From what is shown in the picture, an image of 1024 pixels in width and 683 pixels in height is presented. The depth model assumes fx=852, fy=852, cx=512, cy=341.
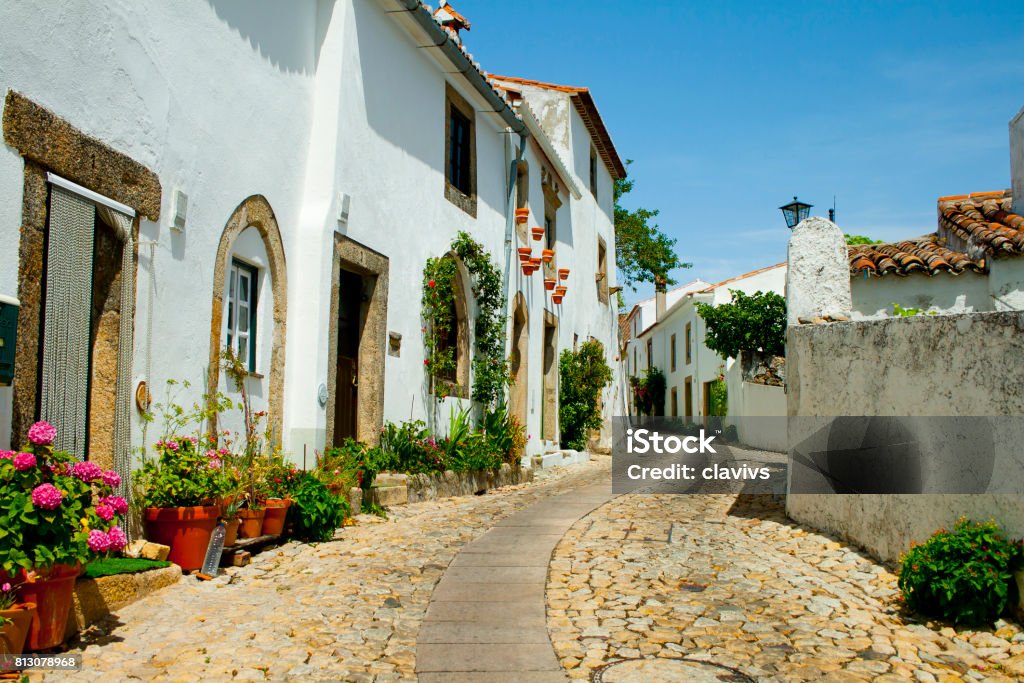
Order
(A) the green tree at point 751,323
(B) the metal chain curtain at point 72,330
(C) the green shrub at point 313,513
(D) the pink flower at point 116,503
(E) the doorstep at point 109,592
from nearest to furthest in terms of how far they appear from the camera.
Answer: (D) the pink flower at point 116,503 < (E) the doorstep at point 109,592 < (B) the metal chain curtain at point 72,330 < (C) the green shrub at point 313,513 < (A) the green tree at point 751,323

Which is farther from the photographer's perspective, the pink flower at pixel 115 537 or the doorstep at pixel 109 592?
the doorstep at pixel 109 592

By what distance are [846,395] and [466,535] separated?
3484mm

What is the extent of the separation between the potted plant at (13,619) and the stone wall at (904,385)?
5.52m

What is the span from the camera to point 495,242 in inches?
535

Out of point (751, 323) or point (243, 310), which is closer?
point (243, 310)

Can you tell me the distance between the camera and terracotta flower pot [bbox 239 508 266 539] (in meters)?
6.52

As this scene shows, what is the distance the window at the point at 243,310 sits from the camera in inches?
302

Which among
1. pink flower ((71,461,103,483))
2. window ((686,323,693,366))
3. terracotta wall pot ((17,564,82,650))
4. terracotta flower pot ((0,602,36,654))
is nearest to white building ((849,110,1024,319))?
pink flower ((71,461,103,483))

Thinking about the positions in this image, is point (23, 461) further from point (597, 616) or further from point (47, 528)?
point (597, 616)

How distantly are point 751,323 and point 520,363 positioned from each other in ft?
22.5

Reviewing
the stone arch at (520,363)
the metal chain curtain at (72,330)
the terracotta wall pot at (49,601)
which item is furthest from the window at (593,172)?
the terracotta wall pot at (49,601)

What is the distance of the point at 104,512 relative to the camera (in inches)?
176

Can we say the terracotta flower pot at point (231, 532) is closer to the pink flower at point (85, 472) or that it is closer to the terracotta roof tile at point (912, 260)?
the pink flower at point (85, 472)

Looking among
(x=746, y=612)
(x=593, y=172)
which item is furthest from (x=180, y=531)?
(x=593, y=172)
